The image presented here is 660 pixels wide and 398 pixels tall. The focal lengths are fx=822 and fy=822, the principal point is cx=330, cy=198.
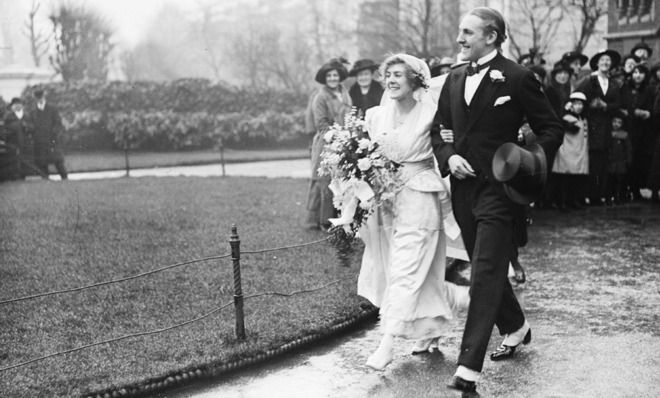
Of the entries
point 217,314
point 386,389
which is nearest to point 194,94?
point 217,314

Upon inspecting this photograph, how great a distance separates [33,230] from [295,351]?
6412 millimetres

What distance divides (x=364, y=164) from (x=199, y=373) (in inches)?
74.5

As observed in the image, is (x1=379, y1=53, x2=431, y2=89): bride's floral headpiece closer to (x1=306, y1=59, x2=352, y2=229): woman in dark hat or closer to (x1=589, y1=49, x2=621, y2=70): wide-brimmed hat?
(x1=306, y1=59, x2=352, y2=229): woman in dark hat

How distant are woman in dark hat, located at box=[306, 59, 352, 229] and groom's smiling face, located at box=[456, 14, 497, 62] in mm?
5263

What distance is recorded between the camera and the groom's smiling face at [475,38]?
553 centimetres

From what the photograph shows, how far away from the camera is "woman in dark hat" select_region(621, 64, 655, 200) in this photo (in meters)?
13.3

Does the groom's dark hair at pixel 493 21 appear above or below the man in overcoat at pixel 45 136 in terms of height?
above

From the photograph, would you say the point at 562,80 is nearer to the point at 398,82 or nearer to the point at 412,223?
the point at 398,82

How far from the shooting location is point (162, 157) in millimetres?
27844

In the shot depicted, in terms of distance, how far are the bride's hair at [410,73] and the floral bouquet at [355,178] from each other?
49cm

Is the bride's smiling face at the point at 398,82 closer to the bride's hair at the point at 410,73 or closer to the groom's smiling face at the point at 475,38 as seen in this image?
the bride's hair at the point at 410,73

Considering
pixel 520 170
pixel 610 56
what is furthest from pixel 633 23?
pixel 520 170

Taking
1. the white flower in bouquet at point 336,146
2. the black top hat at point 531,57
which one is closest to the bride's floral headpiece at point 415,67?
the white flower in bouquet at point 336,146

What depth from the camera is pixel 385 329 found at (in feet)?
19.2
